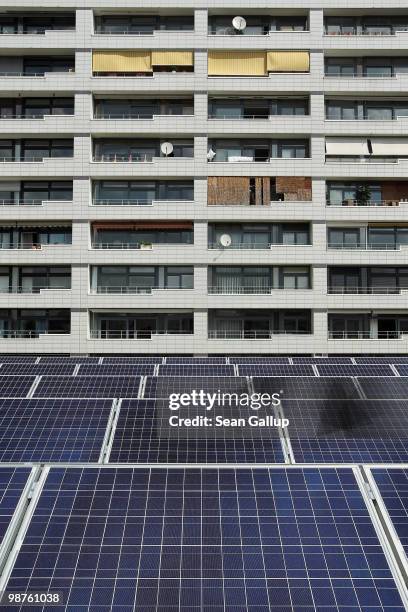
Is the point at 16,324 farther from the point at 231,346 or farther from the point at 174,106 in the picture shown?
the point at 174,106

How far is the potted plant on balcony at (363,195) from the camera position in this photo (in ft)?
126

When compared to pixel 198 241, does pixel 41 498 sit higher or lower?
lower

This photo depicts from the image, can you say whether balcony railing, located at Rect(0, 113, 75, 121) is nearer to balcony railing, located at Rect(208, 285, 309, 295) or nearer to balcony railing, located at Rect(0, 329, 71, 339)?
balcony railing, located at Rect(0, 329, 71, 339)

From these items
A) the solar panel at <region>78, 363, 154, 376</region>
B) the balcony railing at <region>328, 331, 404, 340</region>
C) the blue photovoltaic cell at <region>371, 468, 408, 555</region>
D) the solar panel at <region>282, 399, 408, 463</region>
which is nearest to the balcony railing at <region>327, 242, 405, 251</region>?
the balcony railing at <region>328, 331, 404, 340</region>

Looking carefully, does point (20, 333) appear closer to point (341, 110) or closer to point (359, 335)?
point (359, 335)

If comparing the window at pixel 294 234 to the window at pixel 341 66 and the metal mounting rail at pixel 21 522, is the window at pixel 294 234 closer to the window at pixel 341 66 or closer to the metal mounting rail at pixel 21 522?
the window at pixel 341 66

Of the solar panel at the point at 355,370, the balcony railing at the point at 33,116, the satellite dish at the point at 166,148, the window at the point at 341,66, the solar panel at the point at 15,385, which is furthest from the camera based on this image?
the window at the point at 341,66

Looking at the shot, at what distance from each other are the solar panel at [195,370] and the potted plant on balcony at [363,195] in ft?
84.8

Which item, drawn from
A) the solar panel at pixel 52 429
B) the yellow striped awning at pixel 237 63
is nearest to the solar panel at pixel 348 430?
the solar panel at pixel 52 429

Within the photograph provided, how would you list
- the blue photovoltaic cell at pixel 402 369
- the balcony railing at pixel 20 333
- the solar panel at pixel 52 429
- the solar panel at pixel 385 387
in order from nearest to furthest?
1. the solar panel at pixel 52 429
2. the solar panel at pixel 385 387
3. the blue photovoltaic cell at pixel 402 369
4. the balcony railing at pixel 20 333

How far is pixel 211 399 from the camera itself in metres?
13.0

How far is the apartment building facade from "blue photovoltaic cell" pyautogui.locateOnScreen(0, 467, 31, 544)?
27136 millimetres

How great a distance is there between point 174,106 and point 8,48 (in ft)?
36.5

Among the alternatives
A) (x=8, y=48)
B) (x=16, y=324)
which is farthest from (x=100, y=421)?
(x=8, y=48)
